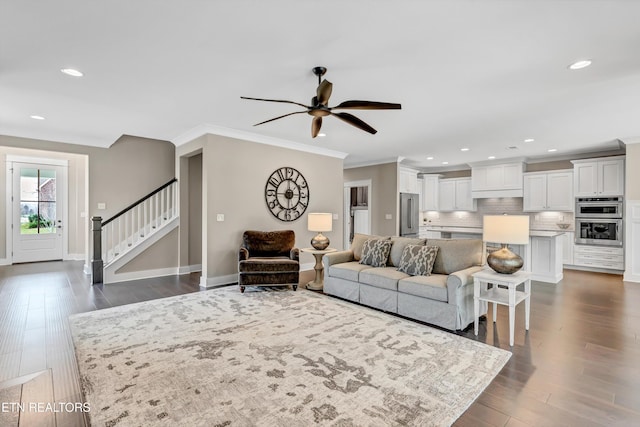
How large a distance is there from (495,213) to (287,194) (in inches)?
229

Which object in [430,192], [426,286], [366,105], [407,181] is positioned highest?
[366,105]

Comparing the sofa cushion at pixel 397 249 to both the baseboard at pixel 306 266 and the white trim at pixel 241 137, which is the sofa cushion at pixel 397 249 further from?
the white trim at pixel 241 137

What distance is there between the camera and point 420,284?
350cm

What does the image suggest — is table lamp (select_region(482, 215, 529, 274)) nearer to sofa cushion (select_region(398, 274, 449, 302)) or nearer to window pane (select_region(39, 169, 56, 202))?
sofa cushion (select_region(398, 274, 449, 302))

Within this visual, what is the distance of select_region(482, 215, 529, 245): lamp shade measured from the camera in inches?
124

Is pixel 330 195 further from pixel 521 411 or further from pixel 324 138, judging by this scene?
pixel 521 411

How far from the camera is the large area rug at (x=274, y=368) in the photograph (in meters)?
1.94

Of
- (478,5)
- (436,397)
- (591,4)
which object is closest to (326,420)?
(436,397)

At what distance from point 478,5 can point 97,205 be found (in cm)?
681

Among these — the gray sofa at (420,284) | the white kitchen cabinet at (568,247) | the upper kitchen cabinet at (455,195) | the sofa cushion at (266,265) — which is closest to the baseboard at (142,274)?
the sofa cushion at (266,265)

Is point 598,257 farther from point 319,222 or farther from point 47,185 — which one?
point 47,185

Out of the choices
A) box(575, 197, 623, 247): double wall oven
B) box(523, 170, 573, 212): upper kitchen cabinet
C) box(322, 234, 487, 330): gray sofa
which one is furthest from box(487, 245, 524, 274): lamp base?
box(523, 170, 573, 212): upper kitchen cabinet

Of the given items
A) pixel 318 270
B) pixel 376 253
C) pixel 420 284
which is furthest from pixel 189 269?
pixel 420 284

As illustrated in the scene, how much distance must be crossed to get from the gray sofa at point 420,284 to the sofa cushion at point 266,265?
55cm
